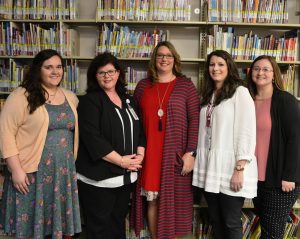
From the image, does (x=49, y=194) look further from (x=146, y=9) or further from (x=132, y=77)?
(x=146, y=9)

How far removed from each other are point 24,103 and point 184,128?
44.0 inches

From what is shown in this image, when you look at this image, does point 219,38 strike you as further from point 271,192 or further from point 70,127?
point 70,127

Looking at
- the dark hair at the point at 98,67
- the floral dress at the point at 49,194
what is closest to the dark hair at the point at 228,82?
the dark hair at the point at 98,67

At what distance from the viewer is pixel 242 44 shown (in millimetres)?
2730

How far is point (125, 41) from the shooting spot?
9.02 feet

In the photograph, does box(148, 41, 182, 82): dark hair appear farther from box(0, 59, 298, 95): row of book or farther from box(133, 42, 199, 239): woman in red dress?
box(0, 59, 298, 95): row of book

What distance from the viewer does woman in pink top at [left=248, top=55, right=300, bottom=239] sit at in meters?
1.91

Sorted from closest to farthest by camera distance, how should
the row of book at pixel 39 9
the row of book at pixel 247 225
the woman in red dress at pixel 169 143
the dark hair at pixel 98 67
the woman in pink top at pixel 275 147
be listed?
the woman in pink top at pixel 275 147 → the dark hair at pixel 98 67 → the woman in red dress at pixel 169 143 → the row of book at pixel 247 225 → the row of book at pixel 39 9

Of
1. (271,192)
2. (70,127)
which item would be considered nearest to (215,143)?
(271,192)

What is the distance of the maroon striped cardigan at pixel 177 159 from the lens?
6.93ft

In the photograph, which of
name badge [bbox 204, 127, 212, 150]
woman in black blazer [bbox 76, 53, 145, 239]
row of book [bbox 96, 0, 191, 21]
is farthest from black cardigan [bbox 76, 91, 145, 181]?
row of book [bbox 96, 0, 191, 21]

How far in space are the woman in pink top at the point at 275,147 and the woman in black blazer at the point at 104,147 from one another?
875 mm

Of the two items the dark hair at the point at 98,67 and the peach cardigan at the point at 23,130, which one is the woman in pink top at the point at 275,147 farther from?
the peach cardigan at the point at 23,130

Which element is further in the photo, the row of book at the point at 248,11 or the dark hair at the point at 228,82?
the row of book at the point at 248,11
